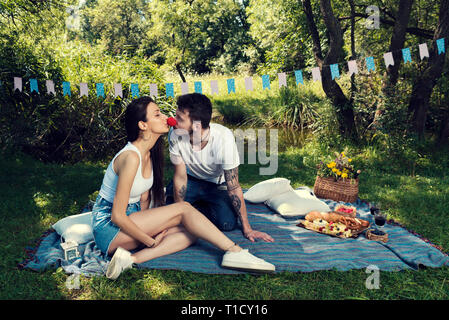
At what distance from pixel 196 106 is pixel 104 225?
1235 mm

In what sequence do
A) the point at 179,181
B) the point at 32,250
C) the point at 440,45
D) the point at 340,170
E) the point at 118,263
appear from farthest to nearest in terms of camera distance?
the point at 440,45, the point at 340,170, the point at 179,181, the point at 32,250, the point at 118,263

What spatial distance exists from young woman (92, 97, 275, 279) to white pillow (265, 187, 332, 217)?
1.28 metres

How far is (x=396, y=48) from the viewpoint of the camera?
6.80 metres

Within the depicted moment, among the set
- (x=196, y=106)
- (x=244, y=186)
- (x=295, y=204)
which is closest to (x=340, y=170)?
(x=295, y=204)

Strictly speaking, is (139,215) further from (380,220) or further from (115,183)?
(380,220)

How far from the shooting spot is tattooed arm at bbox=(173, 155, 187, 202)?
342 centimetres

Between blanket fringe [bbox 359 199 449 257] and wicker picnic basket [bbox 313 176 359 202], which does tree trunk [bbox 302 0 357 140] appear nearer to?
wicker picnic basket [bbox 313 176 359 202]

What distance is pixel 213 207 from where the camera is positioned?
3.55 m

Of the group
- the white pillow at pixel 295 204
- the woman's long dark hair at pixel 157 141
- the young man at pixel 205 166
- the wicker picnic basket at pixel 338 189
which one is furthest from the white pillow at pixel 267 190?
the woman's long dark hair at pixel 157 141

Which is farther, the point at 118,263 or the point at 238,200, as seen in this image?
the point at 238,200

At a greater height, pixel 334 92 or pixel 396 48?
pixel 396 48
